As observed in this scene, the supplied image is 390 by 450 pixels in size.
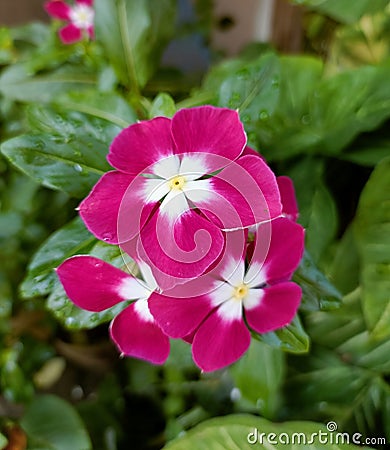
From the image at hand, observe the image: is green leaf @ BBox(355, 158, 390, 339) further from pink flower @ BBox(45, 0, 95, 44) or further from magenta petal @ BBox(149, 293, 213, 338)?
pink flower @ BBox(45, 0, 95, 44)

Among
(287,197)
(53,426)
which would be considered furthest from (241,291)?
(53,426)

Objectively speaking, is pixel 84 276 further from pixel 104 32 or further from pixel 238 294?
pixel 104 32

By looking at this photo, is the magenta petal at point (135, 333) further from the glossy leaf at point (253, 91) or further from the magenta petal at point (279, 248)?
the glossy leaf at point (253, 91)

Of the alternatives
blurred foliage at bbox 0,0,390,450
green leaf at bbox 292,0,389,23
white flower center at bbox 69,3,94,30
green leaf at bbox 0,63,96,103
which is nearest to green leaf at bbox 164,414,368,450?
blurred foliage at bbox 0,0,390,450

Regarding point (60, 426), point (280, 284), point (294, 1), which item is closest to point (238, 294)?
point (280, 284)

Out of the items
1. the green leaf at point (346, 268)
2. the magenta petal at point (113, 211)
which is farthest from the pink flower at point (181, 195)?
the green leaf at point (346, 268)

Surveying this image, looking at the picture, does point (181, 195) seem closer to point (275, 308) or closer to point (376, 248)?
point (275, 308)
